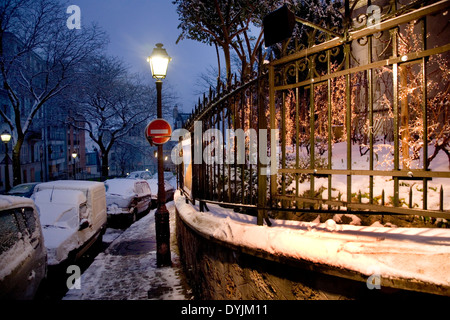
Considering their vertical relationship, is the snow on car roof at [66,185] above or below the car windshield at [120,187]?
above

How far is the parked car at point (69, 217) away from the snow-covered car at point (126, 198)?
112 inches

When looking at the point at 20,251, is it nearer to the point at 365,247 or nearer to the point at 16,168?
the point at 365,247

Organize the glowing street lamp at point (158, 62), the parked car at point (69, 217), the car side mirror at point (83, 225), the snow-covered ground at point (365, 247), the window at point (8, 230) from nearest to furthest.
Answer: the snow-covered ground at point (365, 247), the window at point (8, 230), the parked car at point (69, 217), the glowing street lamp at point (158, 62), the car side mirror at point (83, 225)

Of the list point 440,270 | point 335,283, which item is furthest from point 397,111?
point 335,283

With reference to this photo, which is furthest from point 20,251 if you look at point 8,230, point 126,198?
point 126,198

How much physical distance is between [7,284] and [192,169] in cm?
368

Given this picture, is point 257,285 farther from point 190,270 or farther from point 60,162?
point 60,162

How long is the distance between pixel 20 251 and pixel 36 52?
73.3 ft

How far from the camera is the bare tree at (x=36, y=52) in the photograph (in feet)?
58.8

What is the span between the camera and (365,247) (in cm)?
233

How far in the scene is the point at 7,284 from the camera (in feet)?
10.6

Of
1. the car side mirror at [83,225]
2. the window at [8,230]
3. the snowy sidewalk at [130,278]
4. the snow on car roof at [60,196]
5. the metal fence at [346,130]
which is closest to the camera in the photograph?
the metal fence at [346,130]

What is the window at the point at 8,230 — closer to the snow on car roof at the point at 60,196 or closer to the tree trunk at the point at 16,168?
the snow on car roof at the point at 60,196

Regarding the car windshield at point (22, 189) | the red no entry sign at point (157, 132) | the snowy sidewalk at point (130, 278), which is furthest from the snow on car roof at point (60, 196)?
the car windshield at point (22, 189)
